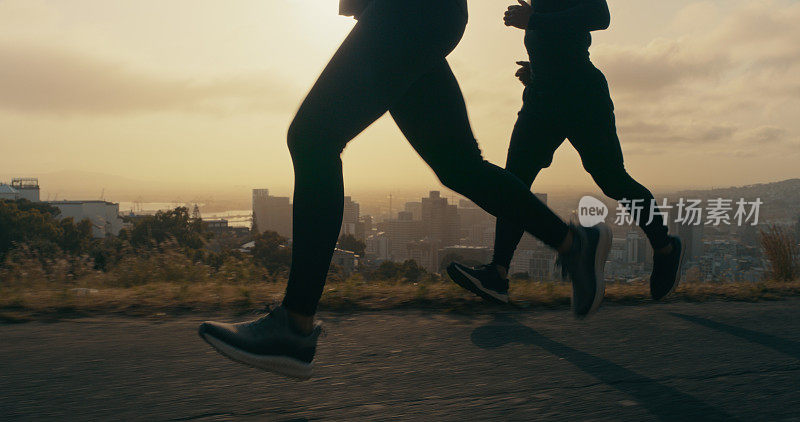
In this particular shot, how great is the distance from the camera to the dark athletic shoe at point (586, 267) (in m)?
2.26

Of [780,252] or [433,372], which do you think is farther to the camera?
[780,252]

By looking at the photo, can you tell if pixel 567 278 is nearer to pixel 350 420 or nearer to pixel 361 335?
pixel 361 335

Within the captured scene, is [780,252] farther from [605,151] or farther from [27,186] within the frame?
[27,186]

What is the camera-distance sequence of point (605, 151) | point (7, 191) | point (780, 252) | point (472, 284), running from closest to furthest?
point (472, 284) < point (605, 151) < point (780, 252) < point (7, 191)

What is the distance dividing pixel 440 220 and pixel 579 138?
10.4 m

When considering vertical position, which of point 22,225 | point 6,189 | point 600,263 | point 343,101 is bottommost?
point 22,225

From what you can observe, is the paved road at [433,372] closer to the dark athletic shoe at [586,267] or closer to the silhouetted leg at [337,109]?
the dark athletic shoe at [586,267]

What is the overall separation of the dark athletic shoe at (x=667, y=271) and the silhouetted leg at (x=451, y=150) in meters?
1.33

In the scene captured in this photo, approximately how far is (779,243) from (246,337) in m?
4.50

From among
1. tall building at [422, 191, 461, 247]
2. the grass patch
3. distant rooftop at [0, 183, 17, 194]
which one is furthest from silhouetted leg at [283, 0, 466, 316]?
distant rooftop at [0, 183, 17, 194]

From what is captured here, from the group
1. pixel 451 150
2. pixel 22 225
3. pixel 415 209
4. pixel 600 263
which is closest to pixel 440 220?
pixel 415 209

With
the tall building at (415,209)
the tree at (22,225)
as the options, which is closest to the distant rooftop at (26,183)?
the tree at (22,225)

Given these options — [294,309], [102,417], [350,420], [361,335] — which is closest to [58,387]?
[102,417]

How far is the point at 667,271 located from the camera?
10.2ft
